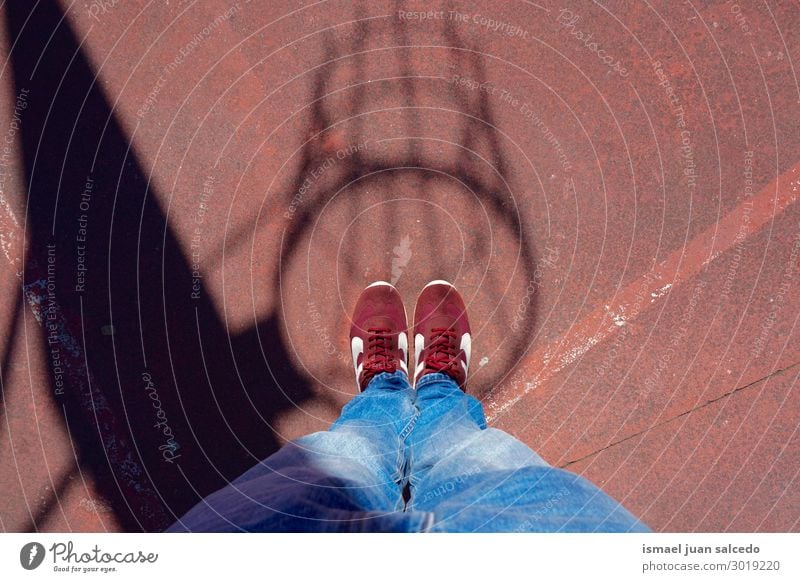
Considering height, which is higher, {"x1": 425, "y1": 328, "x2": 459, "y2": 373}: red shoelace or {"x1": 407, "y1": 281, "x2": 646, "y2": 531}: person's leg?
{"x1": 425, "y1": 328, "x2": 459, "y2": 373}: red shoelace

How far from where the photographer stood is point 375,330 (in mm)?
2512

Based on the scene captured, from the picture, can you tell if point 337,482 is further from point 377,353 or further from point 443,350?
point 443,350

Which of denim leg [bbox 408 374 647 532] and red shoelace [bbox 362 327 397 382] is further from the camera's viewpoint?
red shoelace [bbox 362 327 397 382]

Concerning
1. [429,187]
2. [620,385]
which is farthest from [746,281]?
[429,187]

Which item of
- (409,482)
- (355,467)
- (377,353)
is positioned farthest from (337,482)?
(377,353)

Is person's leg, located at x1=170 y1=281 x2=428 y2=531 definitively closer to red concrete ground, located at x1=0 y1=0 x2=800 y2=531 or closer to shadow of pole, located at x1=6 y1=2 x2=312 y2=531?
red concrete ground, located at x1=0 y1=0 x2=800 y2=531

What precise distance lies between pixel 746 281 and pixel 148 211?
2.82 metres

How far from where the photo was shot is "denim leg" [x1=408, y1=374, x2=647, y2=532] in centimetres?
199

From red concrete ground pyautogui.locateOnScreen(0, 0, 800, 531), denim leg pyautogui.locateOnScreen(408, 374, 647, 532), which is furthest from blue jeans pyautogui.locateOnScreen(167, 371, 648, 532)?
red concrete ground pyautogui.locateOnScreen(0, 0, 800, 531)

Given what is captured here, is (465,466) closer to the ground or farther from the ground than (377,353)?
closer to the ground

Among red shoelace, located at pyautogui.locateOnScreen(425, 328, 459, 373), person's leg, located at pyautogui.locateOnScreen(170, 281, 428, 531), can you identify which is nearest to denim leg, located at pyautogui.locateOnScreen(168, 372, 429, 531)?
person's leg, located at pyautogui.locateOnScreen(170, 281, 428, 531)

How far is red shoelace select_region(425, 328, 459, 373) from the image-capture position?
2.53 meters

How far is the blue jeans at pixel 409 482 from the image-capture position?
1989mm

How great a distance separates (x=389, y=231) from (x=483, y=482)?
1176 millimetres
